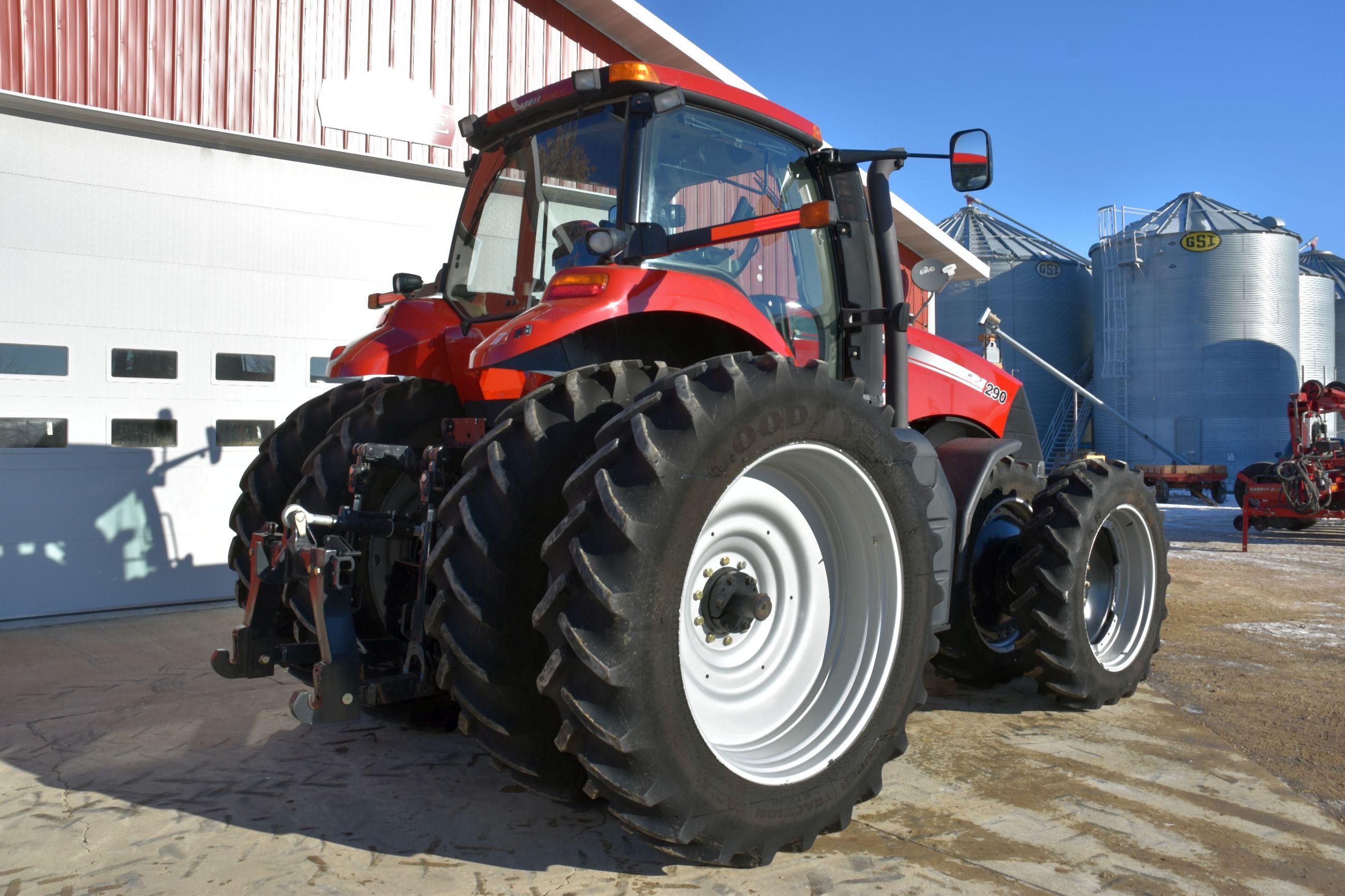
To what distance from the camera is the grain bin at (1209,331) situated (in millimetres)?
21469

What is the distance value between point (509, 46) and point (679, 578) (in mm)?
7453

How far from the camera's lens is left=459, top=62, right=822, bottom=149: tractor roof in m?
3.31

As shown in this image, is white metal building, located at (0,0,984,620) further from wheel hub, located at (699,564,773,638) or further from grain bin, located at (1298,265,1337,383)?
grain bin, located at (1298,265,1337,383)

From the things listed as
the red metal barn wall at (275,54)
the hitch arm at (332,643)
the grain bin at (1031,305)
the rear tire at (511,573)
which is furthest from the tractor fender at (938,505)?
the grain bin at (1031,305)

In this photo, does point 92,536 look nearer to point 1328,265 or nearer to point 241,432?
point 241,432

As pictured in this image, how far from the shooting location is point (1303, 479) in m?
13.1

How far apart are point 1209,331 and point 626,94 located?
71.4 feet

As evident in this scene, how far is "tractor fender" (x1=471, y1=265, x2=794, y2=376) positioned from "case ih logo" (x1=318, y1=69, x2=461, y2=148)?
5.47 meters

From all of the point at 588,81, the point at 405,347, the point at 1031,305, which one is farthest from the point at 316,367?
the point at 1031,305

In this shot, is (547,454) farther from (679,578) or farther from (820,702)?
(820,702)

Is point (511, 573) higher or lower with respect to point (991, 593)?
higher

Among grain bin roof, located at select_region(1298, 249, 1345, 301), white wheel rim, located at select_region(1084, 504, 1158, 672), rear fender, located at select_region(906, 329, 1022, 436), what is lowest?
white wheel rim, located at select_region(1084, 504, 1158, 672)

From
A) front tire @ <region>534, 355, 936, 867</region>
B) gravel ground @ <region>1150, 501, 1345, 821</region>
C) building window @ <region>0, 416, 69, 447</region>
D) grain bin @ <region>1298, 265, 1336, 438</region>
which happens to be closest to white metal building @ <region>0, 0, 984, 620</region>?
building window @ <region>0, 416, 69, 447</region>

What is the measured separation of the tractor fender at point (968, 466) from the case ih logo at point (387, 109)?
550 centimetres
